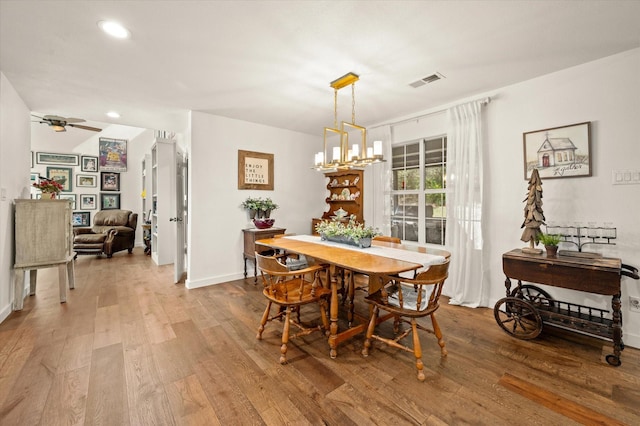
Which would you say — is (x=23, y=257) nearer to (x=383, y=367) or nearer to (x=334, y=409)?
(x=334, y=409)

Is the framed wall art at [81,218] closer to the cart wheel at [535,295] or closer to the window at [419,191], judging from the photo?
the window at [419,191]

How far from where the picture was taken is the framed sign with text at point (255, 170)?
14.6ft

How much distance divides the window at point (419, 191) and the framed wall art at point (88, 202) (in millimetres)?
7842

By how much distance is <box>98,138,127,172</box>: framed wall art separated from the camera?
7445mm

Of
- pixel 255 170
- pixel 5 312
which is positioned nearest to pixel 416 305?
pixel 255 170

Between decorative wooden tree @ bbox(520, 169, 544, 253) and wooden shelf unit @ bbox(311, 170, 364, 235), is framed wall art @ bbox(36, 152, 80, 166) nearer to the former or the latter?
wooden shelf unit @ bbox(311, 170, 364, 235)

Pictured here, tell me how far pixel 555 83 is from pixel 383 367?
127 inches

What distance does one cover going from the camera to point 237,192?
4418mm

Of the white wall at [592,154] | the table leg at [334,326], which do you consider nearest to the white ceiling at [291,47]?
the white wall at [592,154]

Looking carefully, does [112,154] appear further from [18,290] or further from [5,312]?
[5,312]

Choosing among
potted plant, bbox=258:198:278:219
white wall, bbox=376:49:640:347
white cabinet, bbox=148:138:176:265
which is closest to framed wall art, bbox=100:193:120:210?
white cabinet, bbox=148:138:176:265

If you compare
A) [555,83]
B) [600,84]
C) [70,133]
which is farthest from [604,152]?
[70,133]

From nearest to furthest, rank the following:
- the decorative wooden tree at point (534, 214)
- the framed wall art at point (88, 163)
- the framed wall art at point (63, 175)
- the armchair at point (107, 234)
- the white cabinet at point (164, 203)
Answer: the decorative wooden tree at point (534, 214)
the white cabinet at point (164, 203)
the armchair at point (107, 234)
the framed wall art at point (63, 175)
the framed wall art at point (88, 163)

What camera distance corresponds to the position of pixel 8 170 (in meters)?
3.01
